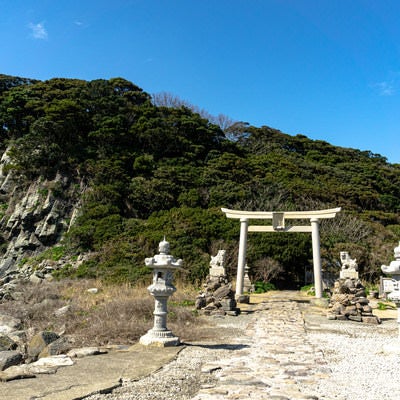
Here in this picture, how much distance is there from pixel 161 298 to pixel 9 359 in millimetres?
2502

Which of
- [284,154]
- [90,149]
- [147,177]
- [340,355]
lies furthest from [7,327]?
[284,154]

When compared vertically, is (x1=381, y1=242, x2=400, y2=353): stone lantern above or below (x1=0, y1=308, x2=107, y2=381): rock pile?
above

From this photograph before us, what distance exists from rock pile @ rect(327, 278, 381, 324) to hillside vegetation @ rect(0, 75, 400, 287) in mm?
7418

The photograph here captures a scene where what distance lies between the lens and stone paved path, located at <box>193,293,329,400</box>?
4.05m

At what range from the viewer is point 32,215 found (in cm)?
2336

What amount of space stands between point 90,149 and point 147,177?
5.02 meters

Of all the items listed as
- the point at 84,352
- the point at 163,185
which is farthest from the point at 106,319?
the point at 163,185

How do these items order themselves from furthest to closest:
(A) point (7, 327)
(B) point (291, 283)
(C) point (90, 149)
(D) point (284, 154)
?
1. (D) point (284, 154)
2. (C) point (90, 149)
3. (B) point (291, 283)
4. (A) point (7, 327)

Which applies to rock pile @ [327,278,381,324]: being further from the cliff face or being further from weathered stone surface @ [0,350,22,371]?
the cliff face

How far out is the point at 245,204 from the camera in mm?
25188

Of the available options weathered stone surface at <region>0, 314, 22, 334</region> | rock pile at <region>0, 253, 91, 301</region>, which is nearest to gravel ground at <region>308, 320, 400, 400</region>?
weathered stone surface at <region>0, 314, 22, 334</region>

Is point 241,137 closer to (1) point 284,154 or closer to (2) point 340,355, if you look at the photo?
(1) point 284,154

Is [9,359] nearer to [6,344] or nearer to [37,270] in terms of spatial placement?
[6,344]

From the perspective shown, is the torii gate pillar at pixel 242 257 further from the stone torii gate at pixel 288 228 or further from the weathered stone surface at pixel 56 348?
the weathered stone surface at pixel 56 348
